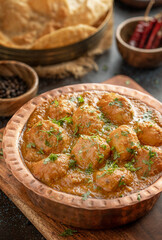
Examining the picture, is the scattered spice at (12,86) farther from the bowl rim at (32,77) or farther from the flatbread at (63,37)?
the flatbread at (63,37)

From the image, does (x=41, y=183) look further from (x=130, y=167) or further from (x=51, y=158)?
(x=130, y=167)

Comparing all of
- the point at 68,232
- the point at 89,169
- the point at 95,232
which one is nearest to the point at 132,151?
the point at 89,169

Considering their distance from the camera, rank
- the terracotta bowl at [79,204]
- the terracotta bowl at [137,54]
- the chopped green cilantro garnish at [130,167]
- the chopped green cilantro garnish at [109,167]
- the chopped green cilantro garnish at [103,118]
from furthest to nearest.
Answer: the terracotta bowl at [137,54], the chopped green cilantro garnish at [103,118], the chopped green cilantro garnish at [130,167], the chopped green cilantro garnish at [109,167], the terracotta bowl at [79,204]

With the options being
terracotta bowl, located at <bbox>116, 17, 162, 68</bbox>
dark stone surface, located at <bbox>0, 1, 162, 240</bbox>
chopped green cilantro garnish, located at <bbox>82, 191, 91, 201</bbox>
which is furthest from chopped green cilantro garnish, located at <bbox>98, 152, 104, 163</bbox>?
terracotta bowl, located at <bbox>116, 17, 162, 68</bbox>

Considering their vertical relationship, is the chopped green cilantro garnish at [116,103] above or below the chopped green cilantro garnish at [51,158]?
above

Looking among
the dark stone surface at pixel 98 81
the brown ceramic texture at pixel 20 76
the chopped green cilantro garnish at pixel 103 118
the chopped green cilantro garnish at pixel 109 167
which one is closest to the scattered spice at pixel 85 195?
the chopped green cilantro garnish at pixel 109 167

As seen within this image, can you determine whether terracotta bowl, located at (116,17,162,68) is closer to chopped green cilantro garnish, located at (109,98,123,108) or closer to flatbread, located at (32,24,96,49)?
flatbread, located at (32,24,96,49)

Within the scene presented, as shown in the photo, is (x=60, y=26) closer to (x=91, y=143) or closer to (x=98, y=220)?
(x=91, y=143)
